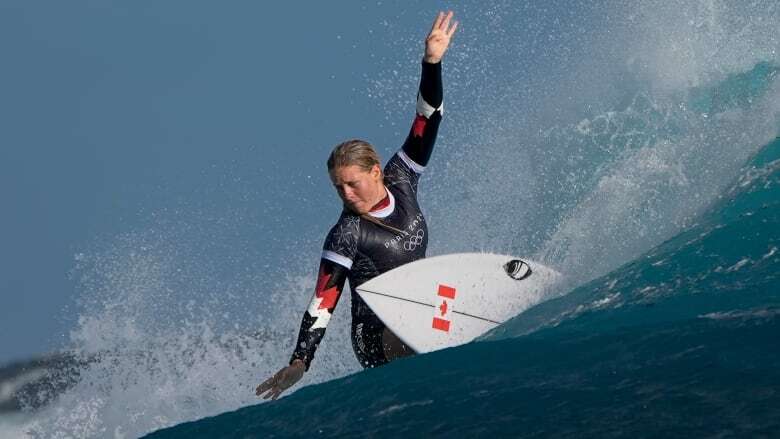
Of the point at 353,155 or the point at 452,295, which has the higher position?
the point at 353,155

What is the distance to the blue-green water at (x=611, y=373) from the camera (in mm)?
2959

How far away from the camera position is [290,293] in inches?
364

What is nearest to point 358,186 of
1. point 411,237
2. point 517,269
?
point 411,237

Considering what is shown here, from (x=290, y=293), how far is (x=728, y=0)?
20.5 ft

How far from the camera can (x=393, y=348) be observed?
443cm

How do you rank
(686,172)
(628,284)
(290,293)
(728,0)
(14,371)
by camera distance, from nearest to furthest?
1. (628,284)
2. (686,172)
3. (290,293)
4. (728,0)
5. (14,371)

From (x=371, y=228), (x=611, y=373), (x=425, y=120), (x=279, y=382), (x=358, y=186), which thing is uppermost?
(x=425, y=120)

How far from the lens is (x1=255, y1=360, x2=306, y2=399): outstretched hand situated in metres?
3.79

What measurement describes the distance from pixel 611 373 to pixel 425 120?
148 cm

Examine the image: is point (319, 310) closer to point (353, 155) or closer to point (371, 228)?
point (371, 228)

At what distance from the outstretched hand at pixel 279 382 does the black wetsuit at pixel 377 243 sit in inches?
3.6

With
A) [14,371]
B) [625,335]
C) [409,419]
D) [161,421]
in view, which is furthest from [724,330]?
[14,371]

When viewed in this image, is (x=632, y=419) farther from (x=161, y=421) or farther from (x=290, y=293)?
(x=290, y=293)

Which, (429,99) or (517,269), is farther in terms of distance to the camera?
(517,269)
